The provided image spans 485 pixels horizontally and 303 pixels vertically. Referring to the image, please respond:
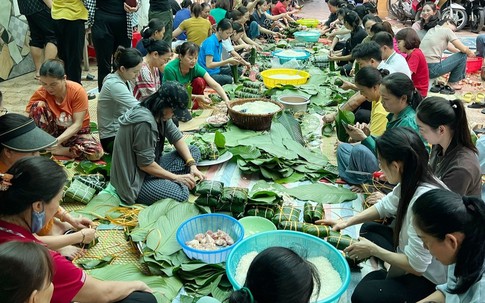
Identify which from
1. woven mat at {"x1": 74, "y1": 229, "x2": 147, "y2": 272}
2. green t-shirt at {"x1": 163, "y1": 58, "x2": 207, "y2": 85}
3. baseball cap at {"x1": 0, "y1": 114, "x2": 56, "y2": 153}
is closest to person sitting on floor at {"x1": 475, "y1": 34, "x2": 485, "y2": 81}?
green t-shirt at {"x1": 163, "y1": 58, "x2": 207, "y2": 85}

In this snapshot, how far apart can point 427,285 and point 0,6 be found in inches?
246

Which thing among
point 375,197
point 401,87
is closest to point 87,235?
point 375,197

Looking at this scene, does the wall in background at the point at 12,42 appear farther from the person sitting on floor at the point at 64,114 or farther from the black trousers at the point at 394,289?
the black trousers at the point at 394,289

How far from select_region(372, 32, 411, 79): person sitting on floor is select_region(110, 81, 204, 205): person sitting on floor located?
2.28 m

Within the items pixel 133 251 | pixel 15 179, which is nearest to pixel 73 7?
pixel 133 251

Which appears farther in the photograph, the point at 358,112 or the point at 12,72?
the point at 12,72

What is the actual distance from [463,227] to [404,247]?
71cm

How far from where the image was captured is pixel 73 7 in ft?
16.8

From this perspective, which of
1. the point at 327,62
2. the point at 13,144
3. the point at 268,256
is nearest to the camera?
the point at 268,256

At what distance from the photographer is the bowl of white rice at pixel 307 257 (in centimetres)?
226

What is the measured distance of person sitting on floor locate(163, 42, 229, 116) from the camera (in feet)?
15.4

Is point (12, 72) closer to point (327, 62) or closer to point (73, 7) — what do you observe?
point (73, 7)

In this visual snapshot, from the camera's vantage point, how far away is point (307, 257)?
2.47 meters

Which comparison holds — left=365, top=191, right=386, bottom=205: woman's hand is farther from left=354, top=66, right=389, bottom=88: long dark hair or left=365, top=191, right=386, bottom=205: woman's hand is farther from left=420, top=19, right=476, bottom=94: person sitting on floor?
left=420, top=19, right=476, bottom=94: person sitting on floor
